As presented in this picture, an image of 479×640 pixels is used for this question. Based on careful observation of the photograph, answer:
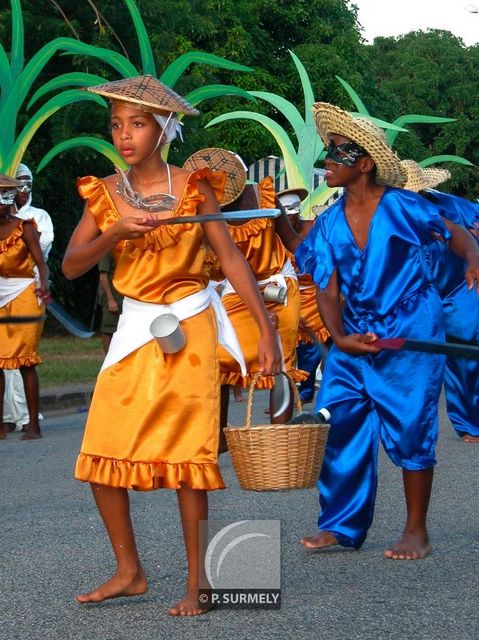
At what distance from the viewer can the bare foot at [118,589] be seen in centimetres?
536

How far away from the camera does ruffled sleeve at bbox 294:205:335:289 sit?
6438mm

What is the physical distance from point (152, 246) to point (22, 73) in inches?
438

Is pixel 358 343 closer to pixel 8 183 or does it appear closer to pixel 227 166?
pixel 227 166

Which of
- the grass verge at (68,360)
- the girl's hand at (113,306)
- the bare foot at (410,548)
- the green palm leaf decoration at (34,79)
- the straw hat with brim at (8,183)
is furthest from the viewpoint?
the grass verge at (68,360)

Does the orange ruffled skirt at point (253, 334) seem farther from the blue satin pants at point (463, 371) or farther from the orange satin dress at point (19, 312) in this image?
the orange satin dress at point (19, 312)

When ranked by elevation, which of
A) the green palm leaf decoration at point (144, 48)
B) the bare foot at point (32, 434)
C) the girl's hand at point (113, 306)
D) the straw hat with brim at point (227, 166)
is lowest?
the bare foot at point (32, 434)

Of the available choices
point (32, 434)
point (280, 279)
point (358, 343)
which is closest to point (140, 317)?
point (358, 343)

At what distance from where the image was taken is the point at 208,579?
5.29 meters

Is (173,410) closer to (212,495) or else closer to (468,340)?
(212,495)

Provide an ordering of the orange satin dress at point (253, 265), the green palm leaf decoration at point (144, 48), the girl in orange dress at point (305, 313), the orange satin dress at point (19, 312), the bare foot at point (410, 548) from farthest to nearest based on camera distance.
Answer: the green palm leaf decoration at point (144, 48) < the girl in orange dress at point (305, 313) < the orange satin dress at point (19, 312) < the orange satin dress at point (253, 265) < the bare foot at point (410, 548)

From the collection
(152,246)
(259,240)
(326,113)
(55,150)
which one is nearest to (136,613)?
(152,246)

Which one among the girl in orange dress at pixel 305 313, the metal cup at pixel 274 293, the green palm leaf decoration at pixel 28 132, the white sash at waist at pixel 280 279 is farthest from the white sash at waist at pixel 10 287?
the metal cup at pixel 274 293

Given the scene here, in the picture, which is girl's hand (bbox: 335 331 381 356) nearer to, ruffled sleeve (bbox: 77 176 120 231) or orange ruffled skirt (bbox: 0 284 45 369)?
ruffled sleeve (bbox: 77 176 120 231)

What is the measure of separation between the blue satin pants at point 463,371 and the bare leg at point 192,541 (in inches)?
228
